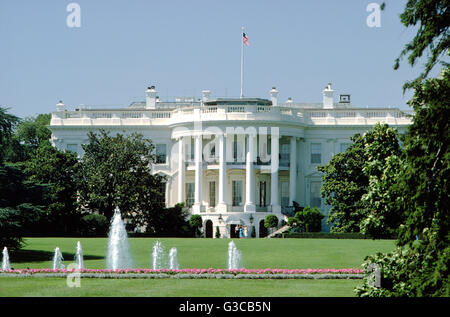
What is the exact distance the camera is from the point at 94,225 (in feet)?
189

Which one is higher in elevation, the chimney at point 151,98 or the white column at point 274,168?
the chimney at point 151,98

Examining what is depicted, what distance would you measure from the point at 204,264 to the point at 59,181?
29.3 m

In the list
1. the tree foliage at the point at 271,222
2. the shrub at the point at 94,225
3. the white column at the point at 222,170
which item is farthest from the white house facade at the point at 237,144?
the shrub at the point at 94,225

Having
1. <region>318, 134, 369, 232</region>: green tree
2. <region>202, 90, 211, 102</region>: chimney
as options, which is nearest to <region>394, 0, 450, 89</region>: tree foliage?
<region>318, 134, 369, 232</region>: green tree

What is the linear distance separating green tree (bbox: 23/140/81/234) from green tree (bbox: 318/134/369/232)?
17.6 m

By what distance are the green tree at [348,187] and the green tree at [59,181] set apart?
1765cm

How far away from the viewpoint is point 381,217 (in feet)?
63.7

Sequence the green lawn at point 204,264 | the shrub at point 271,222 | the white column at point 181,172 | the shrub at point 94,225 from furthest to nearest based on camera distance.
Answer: the white column at point 181,172
the shrub at point 271,222
the shrub at point 94,225
the green lawn at point 204,264

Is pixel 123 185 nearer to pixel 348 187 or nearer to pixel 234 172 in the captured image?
pixel 234 172

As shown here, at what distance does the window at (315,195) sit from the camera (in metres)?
72.2

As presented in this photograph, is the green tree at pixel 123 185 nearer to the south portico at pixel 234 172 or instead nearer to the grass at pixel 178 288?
the south portico at pixel 234 172

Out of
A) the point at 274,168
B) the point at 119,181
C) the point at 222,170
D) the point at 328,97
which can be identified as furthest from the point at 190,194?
the point at 328,97

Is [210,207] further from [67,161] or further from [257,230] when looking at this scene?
[67,161]

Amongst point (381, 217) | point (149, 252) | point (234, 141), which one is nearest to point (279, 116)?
point (234, 141)
